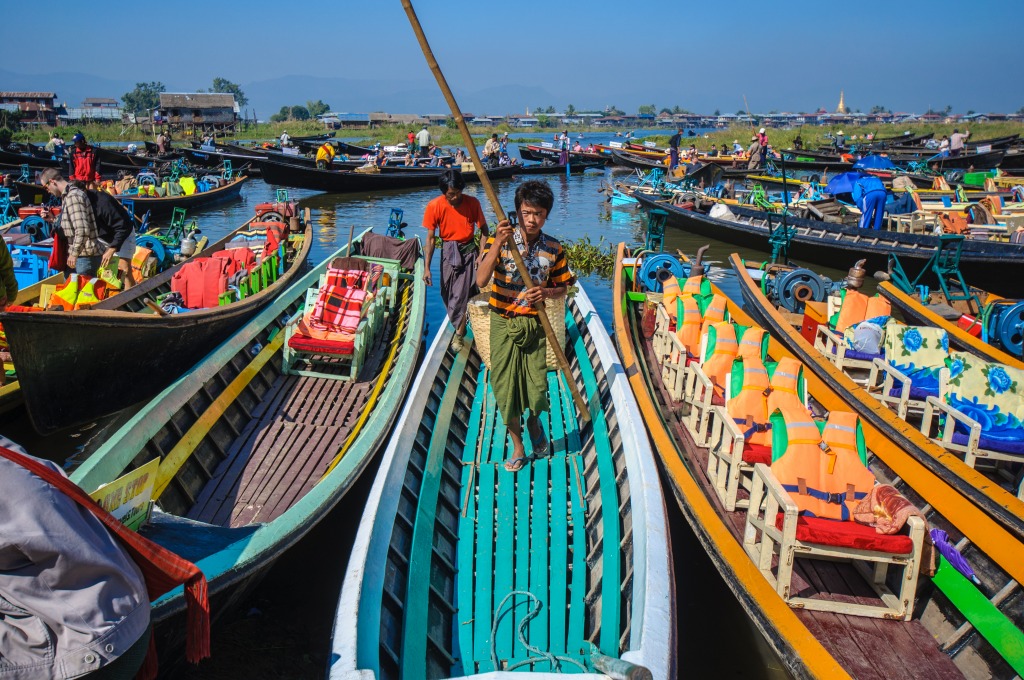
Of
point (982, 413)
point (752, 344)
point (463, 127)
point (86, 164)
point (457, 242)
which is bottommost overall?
point (982, 413)

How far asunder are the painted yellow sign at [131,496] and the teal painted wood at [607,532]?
216 cm

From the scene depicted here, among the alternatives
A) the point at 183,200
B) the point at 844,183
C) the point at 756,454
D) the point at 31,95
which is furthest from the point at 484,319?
the point at 31,95

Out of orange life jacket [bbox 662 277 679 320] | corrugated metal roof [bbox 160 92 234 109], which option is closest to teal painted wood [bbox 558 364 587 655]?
orange life jacket [bbox 662 277 679 320]

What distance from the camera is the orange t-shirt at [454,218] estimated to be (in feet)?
21.7

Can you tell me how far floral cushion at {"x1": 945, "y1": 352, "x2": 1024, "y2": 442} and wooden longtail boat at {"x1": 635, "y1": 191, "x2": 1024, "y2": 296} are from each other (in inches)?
248

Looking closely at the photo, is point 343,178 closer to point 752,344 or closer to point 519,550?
point 752,344

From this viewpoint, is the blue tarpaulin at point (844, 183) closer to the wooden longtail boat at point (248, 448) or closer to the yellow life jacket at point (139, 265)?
the wooden longtail boat at point (248, 448)

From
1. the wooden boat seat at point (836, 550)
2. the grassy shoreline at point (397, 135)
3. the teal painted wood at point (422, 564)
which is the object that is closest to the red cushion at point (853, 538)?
the wooden boat seat at point (836, 550)

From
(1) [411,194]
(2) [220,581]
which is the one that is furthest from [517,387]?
(1) [411,194]

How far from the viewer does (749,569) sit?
347 cm

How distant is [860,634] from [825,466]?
83 centimetres

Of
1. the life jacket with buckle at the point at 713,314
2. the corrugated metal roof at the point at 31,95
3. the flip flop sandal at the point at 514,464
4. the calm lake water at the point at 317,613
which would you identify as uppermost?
the corrugated metal roof at the point at 31,95

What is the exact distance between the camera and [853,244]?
13273 millimetres

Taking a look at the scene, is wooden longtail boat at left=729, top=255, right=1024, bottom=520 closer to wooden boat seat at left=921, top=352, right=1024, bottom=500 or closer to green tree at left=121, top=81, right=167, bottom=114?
wooden boat seat at left=921, top=352, right=1024, bottom=500
